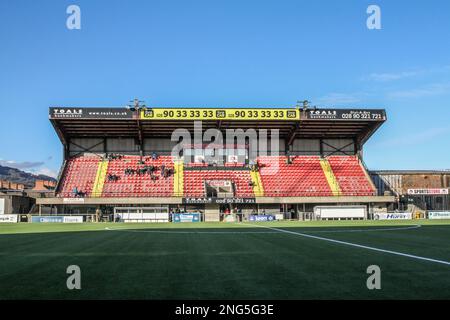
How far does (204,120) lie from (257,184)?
38.2ft

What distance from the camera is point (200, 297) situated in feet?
24.1

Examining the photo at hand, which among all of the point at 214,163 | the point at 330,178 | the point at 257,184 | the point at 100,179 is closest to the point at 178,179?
the point at 214,163

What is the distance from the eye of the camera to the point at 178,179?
67.2 metres

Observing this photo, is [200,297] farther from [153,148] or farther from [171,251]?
[153,148]

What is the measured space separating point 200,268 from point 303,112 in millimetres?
57196

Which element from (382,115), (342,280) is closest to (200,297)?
(342,280)

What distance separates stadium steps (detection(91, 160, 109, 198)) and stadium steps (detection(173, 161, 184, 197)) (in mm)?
9984

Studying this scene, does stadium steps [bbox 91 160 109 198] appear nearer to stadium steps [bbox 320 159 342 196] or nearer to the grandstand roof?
the grandstand roof

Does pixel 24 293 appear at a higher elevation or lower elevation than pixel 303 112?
lower

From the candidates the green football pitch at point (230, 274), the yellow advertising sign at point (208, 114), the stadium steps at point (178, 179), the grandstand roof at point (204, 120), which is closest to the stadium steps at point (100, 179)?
the grandstand roof at point (204, 120)

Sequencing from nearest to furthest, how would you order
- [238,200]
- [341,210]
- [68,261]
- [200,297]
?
[200,297]
[68,261]
[341,210]
[238,200]

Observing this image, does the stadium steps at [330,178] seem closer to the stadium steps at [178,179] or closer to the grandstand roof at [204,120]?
the grandstand roof at [204,120]

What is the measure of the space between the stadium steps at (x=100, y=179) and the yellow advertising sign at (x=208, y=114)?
10.5 metres

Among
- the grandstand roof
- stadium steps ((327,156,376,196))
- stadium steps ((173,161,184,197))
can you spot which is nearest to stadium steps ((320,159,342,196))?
stadium steps ((327,156,376,196))
